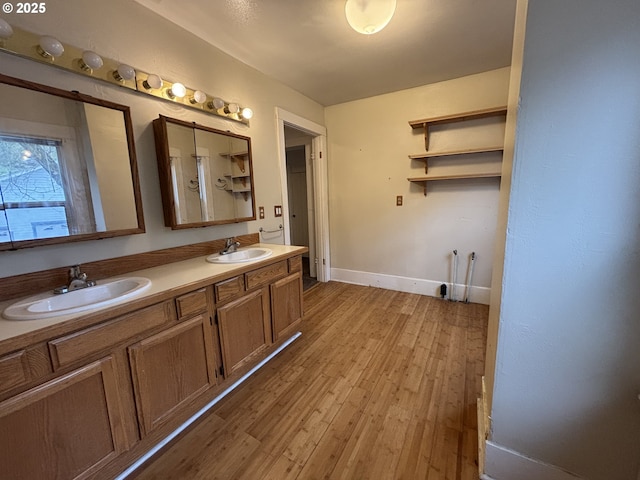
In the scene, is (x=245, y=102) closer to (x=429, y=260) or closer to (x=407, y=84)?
(x=407, y=84)

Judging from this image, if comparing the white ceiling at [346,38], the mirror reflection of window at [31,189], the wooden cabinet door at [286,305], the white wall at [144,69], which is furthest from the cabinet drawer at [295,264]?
the white ceiling at [346,38]

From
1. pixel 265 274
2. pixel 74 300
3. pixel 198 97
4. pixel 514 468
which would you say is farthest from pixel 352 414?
pixel 198 97

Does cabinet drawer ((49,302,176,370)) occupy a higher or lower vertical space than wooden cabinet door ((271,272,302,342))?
higher

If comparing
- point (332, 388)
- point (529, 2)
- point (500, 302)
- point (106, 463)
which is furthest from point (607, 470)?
point (106, 463)

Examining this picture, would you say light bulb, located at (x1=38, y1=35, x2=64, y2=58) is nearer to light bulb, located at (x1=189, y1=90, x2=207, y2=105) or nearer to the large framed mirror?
the large framed mirror

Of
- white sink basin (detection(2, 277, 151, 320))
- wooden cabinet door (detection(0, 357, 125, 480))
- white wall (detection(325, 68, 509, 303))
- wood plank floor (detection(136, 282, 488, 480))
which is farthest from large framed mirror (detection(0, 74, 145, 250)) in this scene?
white wall (detection(325, 68, 509, 303))

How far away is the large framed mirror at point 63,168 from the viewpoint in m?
1.14

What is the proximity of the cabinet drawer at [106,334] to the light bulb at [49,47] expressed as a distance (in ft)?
4.21

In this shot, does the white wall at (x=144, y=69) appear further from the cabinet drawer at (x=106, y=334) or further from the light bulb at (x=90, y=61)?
the cabinet drawer at (x=106, y=334)

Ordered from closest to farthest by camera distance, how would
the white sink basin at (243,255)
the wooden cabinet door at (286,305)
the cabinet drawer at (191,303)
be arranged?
the cabinet drawer at (191,303) < the white sink basin at (243,255) < the wooden cabinet door at (286,305)

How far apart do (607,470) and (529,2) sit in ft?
5.30

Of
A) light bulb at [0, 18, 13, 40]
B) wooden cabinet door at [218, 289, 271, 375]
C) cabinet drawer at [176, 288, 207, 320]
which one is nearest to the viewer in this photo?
light bulb at [0, 18, 13, 40]

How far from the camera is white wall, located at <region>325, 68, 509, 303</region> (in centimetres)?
269

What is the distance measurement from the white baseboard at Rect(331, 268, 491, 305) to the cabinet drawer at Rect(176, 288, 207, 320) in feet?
8.13
